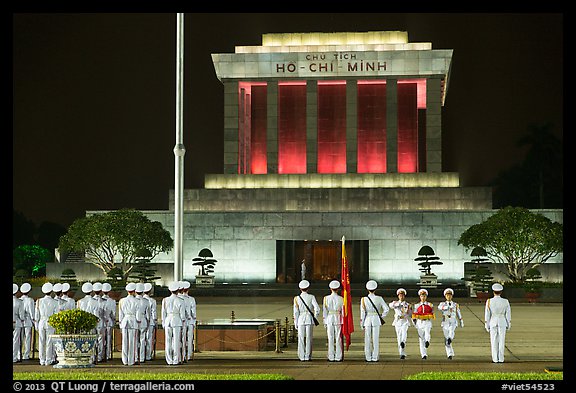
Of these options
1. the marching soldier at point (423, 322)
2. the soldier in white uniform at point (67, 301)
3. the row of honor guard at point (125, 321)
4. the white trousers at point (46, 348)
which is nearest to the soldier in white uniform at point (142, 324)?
the row of honor guard at point (125, 321)

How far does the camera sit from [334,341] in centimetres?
2130

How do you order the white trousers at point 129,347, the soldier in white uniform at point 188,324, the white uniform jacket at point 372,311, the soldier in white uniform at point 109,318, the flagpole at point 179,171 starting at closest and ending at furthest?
1. the white trousers at point 129,347
2. the soldier in white uniform at point 188,324
3. the white uniform jacket at point 372,311
4. the soldier in white uniform at point 109,318
5. the flagpole at point 179,171

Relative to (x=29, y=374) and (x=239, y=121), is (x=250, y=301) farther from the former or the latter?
(x=29, y=374)

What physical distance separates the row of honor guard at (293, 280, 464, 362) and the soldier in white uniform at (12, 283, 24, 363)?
20.2 ft

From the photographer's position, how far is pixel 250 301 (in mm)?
44375

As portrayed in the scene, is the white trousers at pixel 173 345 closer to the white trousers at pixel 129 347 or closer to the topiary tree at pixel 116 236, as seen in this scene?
the white trousers at pixel 129 347

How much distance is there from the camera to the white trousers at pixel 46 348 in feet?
68.4

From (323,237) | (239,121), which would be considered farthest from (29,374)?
(239,121)

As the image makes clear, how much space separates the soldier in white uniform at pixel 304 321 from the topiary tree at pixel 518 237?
27.9m

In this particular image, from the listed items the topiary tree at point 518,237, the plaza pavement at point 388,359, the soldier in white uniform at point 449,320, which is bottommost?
the plaza pavement at point 388,359

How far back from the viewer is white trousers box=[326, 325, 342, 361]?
20938 mm

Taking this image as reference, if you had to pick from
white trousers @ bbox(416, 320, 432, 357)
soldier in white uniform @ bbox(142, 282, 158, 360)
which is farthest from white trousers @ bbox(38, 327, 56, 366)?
white trousers @ bbox(416, 320, 432, 357)

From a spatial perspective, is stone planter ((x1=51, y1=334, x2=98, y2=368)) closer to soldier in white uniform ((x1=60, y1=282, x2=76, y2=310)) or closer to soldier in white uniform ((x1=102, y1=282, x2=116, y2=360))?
soldier in white uniform ((x1=102, y1=282, x2=116, y2=360))

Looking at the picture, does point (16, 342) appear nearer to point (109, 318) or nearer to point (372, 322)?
point (109, 318)
